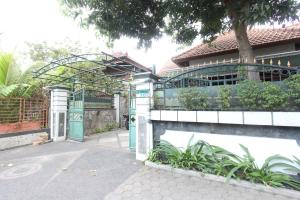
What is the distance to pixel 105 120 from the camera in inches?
486

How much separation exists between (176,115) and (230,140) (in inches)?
51.5

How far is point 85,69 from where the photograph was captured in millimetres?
8727

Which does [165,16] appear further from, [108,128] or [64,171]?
[108,128]

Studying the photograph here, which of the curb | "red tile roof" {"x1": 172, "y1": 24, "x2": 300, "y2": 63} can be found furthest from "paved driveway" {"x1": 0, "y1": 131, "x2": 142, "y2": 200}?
"red tile roof" {"x1": 172, "y1": 24, "x2": 300, "y2": 63}

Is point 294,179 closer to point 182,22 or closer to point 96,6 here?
point 182,22

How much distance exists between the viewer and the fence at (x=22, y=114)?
26.7 ft

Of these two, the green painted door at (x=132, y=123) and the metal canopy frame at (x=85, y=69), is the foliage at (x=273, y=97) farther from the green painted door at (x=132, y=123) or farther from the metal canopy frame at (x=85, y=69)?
the metal canopy frame at (x=85, y=69)

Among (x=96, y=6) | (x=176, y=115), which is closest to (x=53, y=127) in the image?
(x=96, y=6)

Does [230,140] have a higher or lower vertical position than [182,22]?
lower

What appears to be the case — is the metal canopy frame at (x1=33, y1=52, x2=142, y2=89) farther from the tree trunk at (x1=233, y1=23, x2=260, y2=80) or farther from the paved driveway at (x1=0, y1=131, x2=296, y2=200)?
the tree trunk at (x1=233, y1=23, x2=260, y2=80)

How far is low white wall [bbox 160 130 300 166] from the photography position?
394 centimetres

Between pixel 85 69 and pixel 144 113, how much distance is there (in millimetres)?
4147

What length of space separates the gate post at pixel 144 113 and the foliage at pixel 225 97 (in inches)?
71.9

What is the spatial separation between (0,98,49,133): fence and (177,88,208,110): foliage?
Answer: 268 inches
